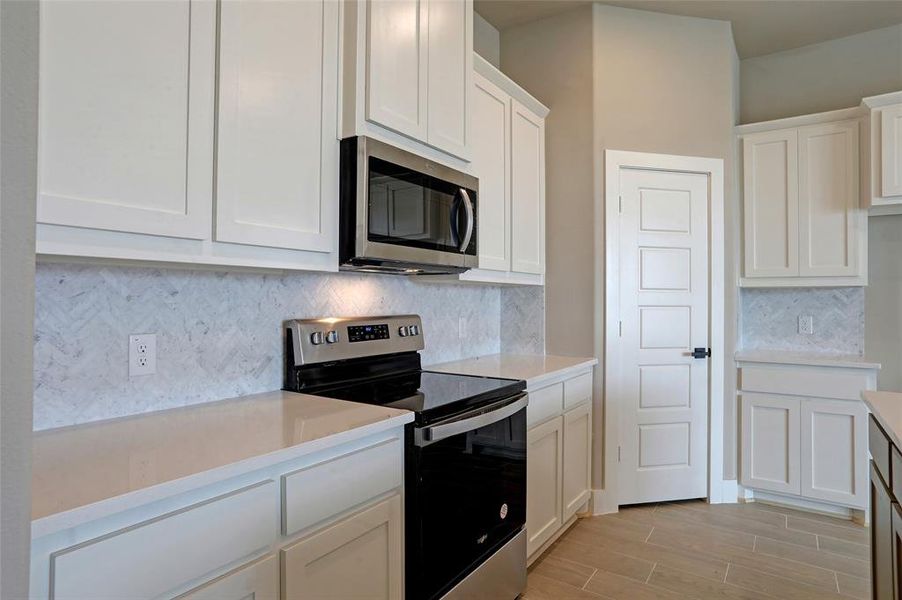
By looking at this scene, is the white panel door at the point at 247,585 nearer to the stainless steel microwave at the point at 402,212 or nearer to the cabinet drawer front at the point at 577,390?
the stainless steel microwave at the point at 402,212

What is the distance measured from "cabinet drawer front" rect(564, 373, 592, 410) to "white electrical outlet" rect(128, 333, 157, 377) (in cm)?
185

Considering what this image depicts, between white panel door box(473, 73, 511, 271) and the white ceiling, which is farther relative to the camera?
the white ceiling

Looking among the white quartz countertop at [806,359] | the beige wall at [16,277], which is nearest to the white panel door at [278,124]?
the beige wall at [16,277]

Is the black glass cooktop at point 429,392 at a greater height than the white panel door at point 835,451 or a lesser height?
greater

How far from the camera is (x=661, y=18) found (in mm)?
3207

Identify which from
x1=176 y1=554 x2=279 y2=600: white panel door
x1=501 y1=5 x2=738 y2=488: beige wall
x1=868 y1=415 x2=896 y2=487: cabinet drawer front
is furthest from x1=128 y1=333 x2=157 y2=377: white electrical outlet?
x1=501 y1=5 x2=738 y2=488: beige wall

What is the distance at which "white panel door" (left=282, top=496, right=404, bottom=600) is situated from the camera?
1204 millimetres

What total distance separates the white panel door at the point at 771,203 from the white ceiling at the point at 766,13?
68 centimetres

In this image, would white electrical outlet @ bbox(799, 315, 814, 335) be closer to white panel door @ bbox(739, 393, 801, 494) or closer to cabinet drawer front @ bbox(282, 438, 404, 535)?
white panel door @ bbox(739, 393, 801, 494)

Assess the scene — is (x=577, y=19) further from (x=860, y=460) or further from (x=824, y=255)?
(x=860, y=460)

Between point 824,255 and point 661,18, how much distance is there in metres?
1.77

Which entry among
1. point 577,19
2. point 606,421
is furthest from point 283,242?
point 577,19

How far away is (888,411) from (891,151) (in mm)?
2130

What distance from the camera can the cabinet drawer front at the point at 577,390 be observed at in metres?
2.67
